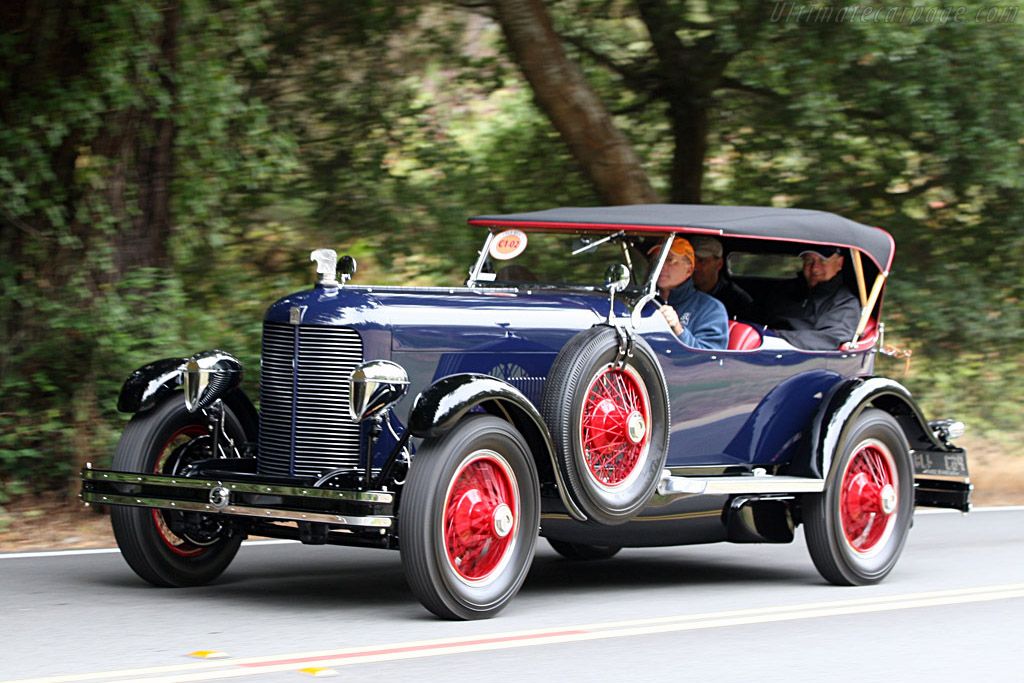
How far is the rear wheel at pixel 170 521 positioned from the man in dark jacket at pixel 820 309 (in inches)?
130

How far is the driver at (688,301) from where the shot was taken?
7.65 meters

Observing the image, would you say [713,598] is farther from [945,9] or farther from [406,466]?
[945,9]

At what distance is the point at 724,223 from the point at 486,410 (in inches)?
69.0

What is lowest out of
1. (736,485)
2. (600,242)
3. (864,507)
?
(864,507)

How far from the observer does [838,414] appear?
7684mm

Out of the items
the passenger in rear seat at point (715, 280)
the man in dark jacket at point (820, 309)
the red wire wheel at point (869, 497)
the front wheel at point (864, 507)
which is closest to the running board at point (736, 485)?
the front wheel at point (864, 507)

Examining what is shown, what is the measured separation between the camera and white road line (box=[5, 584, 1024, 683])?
4996 millimetres

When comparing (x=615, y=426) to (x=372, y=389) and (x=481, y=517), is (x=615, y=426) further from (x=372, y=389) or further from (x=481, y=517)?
(x=372, y=389)

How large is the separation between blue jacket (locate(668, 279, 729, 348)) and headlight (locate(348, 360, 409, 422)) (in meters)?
2.04

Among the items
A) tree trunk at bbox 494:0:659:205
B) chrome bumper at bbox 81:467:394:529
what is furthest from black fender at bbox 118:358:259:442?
tree trunk at bbox 494:0:659:205

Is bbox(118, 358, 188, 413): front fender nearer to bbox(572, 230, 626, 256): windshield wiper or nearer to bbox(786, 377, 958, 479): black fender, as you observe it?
bbox(572, 230, 626, 256): windshield wiper

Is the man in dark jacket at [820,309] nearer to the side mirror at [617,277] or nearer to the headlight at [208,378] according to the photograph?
the side mirror at [617,277]

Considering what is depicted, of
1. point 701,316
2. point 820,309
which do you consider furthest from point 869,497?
point 701,316

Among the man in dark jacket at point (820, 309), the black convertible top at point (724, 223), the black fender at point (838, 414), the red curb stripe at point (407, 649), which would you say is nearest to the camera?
the red curb stripe at point (407, 649)
